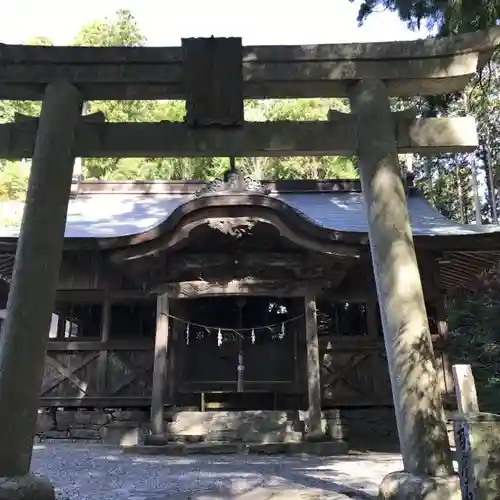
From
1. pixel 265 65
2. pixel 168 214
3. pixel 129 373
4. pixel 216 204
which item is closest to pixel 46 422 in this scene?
pixel 129 373

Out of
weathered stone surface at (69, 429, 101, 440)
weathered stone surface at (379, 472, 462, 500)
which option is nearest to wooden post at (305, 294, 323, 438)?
weathered stone surface at (69, 429, 101, 440)

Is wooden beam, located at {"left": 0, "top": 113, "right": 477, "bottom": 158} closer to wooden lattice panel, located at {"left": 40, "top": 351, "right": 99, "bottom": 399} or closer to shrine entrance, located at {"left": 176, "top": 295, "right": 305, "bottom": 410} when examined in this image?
wooden lattice panel, located at {"left": 40, "top": 351, "right": 99, "bottom": 399}

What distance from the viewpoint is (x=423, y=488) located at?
395cm

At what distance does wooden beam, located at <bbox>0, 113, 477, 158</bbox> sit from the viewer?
17.0 feet

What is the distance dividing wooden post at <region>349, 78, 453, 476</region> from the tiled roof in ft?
17.1

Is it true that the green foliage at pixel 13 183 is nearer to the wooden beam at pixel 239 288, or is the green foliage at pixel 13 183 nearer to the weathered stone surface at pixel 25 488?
the wooden beam at pixel 239 288

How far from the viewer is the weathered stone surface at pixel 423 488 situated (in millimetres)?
3930

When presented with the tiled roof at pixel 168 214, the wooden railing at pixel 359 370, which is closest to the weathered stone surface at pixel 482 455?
the tiled roof at pixel 168 214

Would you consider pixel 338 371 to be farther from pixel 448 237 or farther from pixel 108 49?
pixel 108 49

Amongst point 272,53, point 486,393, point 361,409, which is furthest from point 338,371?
point 272,53

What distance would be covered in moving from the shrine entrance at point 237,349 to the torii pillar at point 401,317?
7.01m

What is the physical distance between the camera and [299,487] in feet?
16.9

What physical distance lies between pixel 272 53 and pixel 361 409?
7563 mm

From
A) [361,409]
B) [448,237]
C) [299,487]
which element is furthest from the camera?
[361,409]
